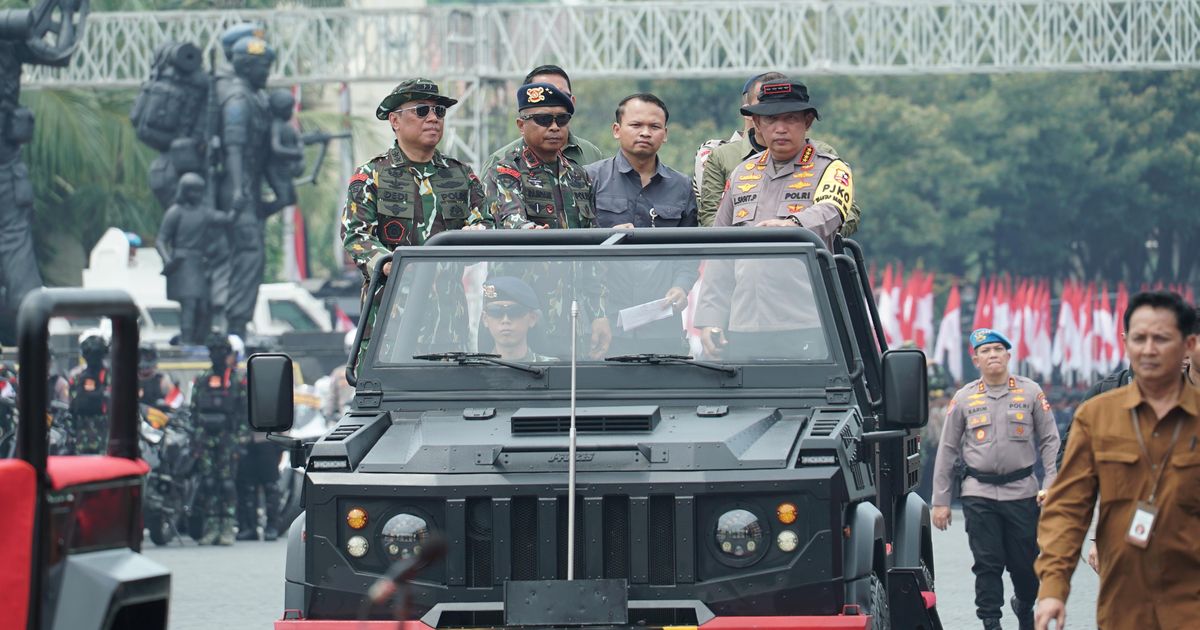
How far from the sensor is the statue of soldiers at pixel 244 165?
91.0 ft

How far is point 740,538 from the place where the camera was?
300 inches

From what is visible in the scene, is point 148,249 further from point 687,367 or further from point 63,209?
point 687,367

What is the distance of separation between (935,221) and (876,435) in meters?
44.4

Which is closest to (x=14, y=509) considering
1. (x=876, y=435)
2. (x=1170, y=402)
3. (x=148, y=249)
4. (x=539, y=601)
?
Answer: (x=539, y=601)

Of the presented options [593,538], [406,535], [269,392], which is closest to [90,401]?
[269,392]

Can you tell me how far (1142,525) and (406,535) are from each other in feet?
7.93

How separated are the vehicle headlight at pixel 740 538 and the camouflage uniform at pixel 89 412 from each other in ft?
42.7

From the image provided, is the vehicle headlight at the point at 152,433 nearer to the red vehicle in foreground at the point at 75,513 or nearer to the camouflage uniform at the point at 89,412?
the camouflage uniform at the point at 89,412

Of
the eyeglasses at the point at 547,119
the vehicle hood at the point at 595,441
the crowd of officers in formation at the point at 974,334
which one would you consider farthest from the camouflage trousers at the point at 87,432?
the vehicle hood at the point at 595,441

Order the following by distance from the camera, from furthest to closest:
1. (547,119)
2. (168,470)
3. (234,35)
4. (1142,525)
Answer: (234,35) → (168,470) → (547,119) → (1142,525)

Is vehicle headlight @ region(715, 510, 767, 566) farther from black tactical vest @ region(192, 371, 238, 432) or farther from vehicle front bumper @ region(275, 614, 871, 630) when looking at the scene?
black tactical vest @ region(192, 371, 238, 432)

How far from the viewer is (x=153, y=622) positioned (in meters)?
5.61

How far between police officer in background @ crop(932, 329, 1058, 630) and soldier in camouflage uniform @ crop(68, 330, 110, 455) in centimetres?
908

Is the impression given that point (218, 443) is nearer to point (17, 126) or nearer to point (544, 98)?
point (17, 126)
